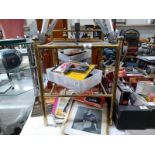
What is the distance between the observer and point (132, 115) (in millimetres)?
866

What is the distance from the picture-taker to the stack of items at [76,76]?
2.52ft

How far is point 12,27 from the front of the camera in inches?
58.3

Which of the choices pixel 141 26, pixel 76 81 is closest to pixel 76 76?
pixel 76 81

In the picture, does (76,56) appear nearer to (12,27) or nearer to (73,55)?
(73,55)

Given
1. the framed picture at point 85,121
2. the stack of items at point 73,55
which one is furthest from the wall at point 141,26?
the framed picture at point 85,121

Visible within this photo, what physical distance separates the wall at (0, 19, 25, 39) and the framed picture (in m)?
1.09

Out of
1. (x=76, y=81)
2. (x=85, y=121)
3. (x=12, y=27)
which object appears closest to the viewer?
(x=76, y=81)

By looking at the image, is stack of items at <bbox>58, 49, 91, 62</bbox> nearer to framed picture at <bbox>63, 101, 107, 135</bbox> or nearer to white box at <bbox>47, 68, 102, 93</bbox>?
white box at <bbox>47, 68, 102, 93</bbox>

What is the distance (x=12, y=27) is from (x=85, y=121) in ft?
4.15

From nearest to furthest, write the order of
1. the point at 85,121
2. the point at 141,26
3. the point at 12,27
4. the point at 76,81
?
the point at 76,81 < the point at 85,121 < the point at 12,27 < the point at 141,26

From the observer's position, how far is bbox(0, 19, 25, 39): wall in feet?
4.72

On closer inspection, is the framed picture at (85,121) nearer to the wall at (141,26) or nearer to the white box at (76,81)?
the white box at (76,81)

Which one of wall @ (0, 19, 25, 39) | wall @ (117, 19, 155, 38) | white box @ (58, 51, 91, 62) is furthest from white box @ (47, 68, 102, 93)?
wall @ (117, 19, 155, 38)
